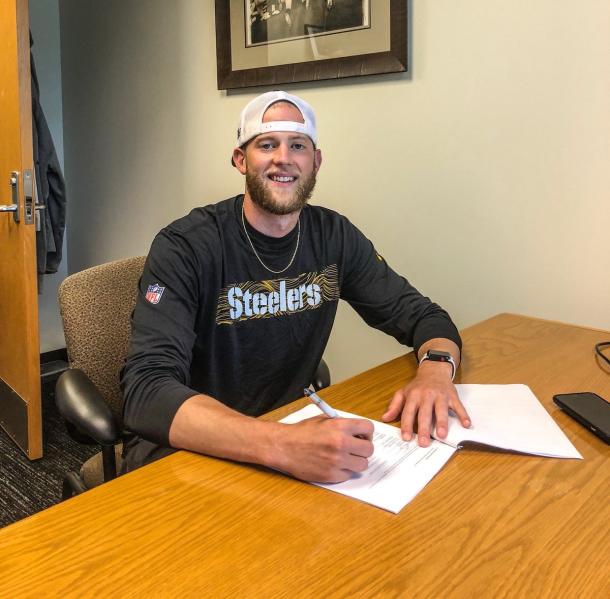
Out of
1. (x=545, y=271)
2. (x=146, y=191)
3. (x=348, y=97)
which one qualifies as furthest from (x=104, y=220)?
(x=545, y=271)

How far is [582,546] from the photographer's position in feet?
2.33

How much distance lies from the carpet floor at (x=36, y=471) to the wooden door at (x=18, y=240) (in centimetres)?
6

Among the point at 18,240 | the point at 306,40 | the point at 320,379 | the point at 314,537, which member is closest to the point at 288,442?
the point at 314,537

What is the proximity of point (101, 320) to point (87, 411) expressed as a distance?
278 mm

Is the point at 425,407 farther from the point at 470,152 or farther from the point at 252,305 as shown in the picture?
the point at 470,152

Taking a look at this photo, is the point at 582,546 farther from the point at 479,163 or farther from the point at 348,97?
the point at 348,97

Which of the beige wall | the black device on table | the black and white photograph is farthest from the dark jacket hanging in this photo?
the black device on table

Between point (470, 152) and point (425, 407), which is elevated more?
point (470, 152)

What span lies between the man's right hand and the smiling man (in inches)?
6.9

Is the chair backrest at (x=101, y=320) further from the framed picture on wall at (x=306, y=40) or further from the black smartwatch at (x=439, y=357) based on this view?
the framed picture on wall at (x=306, y=40)

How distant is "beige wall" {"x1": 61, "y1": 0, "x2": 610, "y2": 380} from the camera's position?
5.32 ft

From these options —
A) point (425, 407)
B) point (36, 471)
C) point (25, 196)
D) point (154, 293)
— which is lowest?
point (36, 471)

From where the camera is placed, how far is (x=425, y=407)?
1.01 meters

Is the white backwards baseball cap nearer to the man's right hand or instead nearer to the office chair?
the office chair
